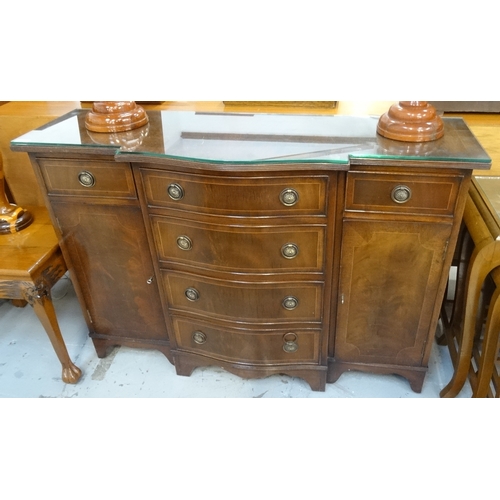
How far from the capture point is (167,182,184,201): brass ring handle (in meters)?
1.31

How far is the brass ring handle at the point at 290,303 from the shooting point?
1501mm

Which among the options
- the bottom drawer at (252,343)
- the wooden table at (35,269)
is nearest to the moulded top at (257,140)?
the wooden table at (35,269)

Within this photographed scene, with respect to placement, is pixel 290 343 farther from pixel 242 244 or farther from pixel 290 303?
pixel 242 244

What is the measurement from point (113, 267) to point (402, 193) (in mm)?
1093

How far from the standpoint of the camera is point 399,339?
5.19 feet

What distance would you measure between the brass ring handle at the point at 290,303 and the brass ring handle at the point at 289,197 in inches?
15.0

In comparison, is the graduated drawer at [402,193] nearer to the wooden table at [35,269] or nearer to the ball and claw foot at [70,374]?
the wooden table at [35,269]

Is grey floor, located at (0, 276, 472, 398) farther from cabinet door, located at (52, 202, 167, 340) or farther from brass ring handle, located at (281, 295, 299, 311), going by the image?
brass ring handle, located at (281, 295, 299, 311)

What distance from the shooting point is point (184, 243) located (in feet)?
4.71

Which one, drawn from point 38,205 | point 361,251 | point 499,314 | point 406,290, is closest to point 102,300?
point 38,205

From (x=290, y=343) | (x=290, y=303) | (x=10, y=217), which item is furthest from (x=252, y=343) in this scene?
(x=10, y=217)

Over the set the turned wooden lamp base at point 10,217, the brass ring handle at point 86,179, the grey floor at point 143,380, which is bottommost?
the grey floor at point 143,380

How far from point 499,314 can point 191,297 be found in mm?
1073

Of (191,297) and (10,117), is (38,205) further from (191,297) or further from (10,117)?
(191,297)
